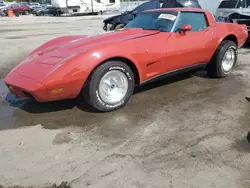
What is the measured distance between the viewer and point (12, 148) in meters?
3.14

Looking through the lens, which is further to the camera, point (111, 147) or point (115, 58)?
point (115, 58)

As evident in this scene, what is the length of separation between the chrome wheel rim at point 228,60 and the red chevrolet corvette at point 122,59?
261 millimetres

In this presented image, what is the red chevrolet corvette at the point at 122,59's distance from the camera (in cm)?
357

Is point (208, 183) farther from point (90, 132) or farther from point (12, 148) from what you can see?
point (12, 148)

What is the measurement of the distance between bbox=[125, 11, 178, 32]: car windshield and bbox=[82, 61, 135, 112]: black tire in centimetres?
111

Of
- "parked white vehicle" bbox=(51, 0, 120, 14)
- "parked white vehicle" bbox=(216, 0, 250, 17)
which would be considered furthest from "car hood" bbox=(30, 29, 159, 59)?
"parked white vehicle" bbox=(51, 0, 120, 14)

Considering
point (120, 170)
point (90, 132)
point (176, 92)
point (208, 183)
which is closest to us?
point (208, 183)

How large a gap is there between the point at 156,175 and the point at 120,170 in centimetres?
35

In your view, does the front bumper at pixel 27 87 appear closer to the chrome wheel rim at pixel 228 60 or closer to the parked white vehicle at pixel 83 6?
the chrome wheel rim at pixel 228 60

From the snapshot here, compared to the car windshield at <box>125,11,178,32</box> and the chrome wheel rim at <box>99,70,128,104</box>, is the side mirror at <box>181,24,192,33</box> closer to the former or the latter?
the car windshield at <box>125,11,178,32</box>

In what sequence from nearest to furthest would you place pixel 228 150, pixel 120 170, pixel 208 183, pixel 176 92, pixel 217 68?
pixel 208 183 → pixel 120 170 → pixel 228 150 → pixel 176 92 → pixel 217 68

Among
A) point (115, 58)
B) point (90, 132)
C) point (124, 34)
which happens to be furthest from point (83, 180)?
point (124, 34)

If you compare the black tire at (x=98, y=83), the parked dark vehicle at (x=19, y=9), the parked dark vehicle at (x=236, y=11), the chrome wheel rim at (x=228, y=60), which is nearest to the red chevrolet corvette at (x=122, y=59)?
the black tire at (x=98, y=83)

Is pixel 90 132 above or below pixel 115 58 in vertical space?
below
